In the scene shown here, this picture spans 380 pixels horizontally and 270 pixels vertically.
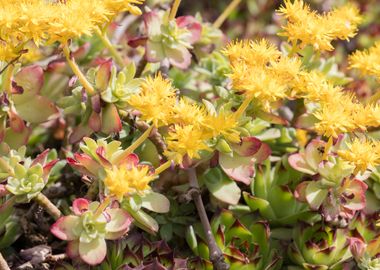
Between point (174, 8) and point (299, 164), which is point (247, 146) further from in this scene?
point (174, 8)

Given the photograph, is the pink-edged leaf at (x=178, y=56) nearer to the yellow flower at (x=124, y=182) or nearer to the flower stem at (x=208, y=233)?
the flower stem at (x=208, y=233)

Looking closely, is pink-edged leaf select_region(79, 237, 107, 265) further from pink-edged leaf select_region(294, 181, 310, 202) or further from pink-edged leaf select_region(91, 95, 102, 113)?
pink-edged leaf select_region(294, 181, 310, 202)

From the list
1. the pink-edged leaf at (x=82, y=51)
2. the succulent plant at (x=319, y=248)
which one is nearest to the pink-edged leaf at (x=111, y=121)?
the pink-edged leaf at (x=82, y=51)

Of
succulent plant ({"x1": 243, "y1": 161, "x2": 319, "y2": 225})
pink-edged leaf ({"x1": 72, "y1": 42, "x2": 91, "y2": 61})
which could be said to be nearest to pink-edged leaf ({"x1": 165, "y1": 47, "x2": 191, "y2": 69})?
pink-edged leaf ({"x1": 72, "y1": 42, "x2": 91, "y2": 61})

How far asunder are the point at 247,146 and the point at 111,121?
0.32m

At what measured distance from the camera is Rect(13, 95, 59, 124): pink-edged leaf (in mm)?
1603

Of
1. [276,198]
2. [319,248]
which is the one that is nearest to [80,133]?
[276,198]

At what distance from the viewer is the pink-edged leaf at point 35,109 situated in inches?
63.1

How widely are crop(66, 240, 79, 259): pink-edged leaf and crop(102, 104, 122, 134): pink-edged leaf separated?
0.28m

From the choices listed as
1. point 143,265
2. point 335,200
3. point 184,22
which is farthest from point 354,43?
point 143,265

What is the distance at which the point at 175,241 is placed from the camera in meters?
1.66

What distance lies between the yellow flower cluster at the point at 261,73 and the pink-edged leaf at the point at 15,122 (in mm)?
522

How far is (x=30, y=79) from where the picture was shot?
63.3 inches

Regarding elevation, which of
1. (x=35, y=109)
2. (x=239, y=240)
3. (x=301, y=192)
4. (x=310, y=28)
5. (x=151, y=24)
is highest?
(x=310, y=28)
